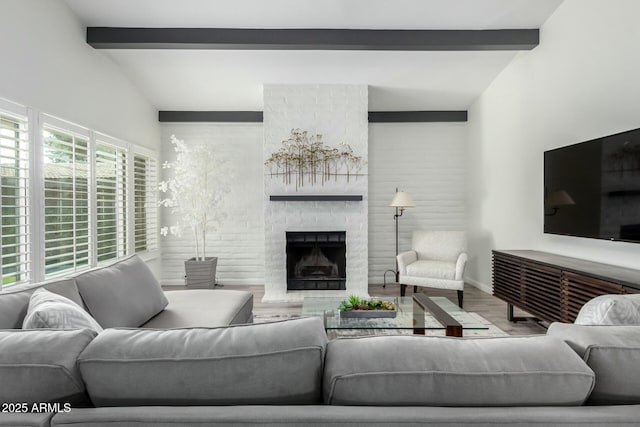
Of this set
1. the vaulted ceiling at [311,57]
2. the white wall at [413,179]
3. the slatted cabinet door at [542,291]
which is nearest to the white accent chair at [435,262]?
the white wall at [413,179]

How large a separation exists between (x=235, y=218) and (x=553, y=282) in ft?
13.7

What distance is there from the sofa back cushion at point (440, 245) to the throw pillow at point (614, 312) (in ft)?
11.9

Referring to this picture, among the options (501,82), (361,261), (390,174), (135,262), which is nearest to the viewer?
(135,262)

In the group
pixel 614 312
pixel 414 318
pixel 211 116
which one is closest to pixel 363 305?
pixel 414 318

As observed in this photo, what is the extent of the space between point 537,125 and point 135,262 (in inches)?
156

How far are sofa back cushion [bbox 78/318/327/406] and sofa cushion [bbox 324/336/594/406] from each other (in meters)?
0.07

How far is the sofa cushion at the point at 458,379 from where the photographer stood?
33.8 inches

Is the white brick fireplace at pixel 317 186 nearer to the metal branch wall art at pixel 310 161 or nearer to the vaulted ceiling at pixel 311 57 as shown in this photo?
the metal branch wall art at pixel 310 161

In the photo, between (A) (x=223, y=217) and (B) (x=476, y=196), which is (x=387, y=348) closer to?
(A) (x=223, y=217)

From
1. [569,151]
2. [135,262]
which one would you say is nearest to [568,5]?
[569,151]

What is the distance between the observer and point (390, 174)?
19.3 feet

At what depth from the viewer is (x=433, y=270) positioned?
4.54 m

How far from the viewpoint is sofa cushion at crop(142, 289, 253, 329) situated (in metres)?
2.37

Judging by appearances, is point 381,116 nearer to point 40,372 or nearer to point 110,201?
point 110,201
